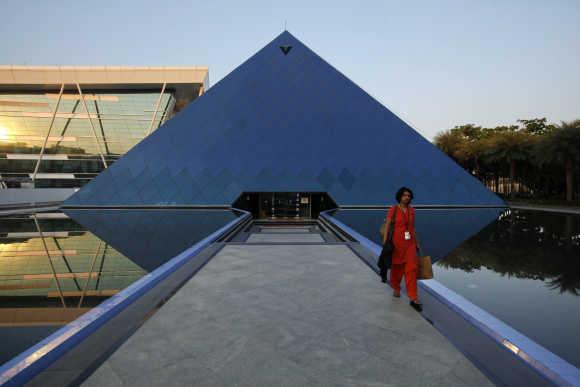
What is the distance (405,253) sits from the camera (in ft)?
12.6

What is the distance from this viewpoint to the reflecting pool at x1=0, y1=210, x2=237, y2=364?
4.03 meters

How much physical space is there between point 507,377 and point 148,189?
22842mm

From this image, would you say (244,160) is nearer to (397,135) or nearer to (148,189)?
(148,189)

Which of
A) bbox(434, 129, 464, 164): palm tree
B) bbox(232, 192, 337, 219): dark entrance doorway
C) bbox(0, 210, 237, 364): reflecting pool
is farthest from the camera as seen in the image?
bbox(434, 129, 464, 164): palm tree

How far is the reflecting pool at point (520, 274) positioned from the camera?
3.92 metres

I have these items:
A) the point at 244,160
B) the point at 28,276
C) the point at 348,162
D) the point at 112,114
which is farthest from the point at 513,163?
the point at 112,114

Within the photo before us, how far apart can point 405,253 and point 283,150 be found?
63.7 feet

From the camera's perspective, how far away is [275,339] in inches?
114

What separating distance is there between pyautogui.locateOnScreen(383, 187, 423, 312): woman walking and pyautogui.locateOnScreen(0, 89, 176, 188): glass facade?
3979cm

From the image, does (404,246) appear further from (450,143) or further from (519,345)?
(450,143)

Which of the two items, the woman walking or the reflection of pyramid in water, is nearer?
the woman walking

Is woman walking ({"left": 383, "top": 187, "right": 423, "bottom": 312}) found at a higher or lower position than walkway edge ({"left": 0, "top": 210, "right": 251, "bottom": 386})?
higher

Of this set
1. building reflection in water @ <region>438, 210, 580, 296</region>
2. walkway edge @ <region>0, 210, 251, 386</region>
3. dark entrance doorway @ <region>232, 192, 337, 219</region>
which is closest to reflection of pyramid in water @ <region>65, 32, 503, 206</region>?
dark entrance doorway @ <region>232, 192, 337, 219</region>

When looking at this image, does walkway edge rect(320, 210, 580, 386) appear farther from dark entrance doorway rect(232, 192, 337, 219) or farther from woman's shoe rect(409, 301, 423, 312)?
dark entrance doorway rect(232, 192, 337, 219)
